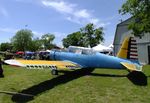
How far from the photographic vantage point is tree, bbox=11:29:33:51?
11970 cm

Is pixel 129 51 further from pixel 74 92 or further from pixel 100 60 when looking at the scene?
pixel 74 92

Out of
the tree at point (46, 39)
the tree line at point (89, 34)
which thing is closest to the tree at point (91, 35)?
the tree line at point (89, 34)

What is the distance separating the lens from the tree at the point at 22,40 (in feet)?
393

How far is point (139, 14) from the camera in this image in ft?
78.5

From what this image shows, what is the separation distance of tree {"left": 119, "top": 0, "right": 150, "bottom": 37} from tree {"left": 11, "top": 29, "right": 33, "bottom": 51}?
9618 cm

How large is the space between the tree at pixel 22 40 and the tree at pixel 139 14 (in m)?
96.2

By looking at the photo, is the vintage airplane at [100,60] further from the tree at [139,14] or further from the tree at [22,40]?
the tree at [22,40]

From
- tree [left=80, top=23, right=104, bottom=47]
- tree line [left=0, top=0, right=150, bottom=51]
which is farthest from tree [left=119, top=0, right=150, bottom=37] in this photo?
tree [left=80, top=23, right=104, bottom=47]

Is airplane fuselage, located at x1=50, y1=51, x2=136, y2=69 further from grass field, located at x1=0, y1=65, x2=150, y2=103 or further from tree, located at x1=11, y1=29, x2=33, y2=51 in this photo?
tree, located at x1=11, y1=29, x2=33, y2=51

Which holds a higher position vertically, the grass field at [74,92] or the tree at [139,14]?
the tree at [139,14]

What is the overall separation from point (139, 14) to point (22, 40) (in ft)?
333

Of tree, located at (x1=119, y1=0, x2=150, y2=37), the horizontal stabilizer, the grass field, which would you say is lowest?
the grass field

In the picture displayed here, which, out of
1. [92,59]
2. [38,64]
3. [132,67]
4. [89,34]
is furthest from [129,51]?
[89,34]

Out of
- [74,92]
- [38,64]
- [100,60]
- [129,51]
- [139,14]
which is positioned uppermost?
[139,14]
